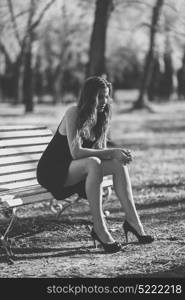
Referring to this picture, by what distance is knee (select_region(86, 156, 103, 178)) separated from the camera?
5398 millimetres

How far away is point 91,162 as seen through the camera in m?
5.45

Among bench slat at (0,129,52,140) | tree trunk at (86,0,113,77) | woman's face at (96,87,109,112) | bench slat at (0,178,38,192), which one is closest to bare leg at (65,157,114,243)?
woman's face at (96,87,109,112)

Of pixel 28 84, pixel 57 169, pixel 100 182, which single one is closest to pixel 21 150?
pixel 57 169

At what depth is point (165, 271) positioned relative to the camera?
4836mm

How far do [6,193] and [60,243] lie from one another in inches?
24.8

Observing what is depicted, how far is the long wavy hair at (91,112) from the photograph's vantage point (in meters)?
5.43

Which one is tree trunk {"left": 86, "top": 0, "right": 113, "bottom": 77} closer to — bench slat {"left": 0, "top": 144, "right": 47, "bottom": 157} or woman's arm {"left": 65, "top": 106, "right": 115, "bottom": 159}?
bench slat {"left": 0, "top": 144, "right": 47, "bottom": 157}

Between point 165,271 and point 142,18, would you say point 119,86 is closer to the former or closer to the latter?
point 142,18

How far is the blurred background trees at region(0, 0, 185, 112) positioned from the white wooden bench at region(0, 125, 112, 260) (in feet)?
23.3

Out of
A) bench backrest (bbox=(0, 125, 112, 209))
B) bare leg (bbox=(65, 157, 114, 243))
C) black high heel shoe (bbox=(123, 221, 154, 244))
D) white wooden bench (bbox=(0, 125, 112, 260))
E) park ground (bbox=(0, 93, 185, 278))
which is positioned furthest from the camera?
bench backrest (bbox=(0, 125, 112, 209))

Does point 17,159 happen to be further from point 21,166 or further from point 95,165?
point 95,165

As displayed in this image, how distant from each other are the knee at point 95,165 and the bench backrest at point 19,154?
0.88 m

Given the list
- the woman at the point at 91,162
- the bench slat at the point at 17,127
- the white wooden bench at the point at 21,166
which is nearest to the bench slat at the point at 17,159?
the white wooden bench at the point at 21,166

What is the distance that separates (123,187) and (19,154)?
4.52ft
